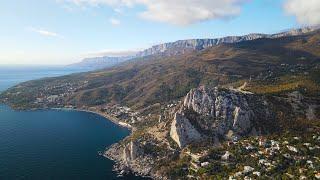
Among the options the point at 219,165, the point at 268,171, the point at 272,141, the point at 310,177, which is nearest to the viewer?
the point at 310,177

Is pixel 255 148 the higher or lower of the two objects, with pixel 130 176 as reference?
higher

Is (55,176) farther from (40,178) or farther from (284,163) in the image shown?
(284,163)

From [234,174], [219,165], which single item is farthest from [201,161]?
[234,174]

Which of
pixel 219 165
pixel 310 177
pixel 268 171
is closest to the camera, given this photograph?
pixel 310 177

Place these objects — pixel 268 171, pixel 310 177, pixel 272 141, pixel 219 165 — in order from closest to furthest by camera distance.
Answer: pixel 310 177 → pixel 268 171 → pixel 219 165 → pixel 272 141

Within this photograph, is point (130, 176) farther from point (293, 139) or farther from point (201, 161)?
point (293, 139)

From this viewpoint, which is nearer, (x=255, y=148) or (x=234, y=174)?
(x=234, y=174)

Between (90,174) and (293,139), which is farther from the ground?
(293,139)

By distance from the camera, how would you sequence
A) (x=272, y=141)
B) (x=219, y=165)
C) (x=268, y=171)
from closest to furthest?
(x=268, y=171)
(x=219, y=165)
(x=272, y=141)

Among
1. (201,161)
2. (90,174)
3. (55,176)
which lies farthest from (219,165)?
(55,176)
